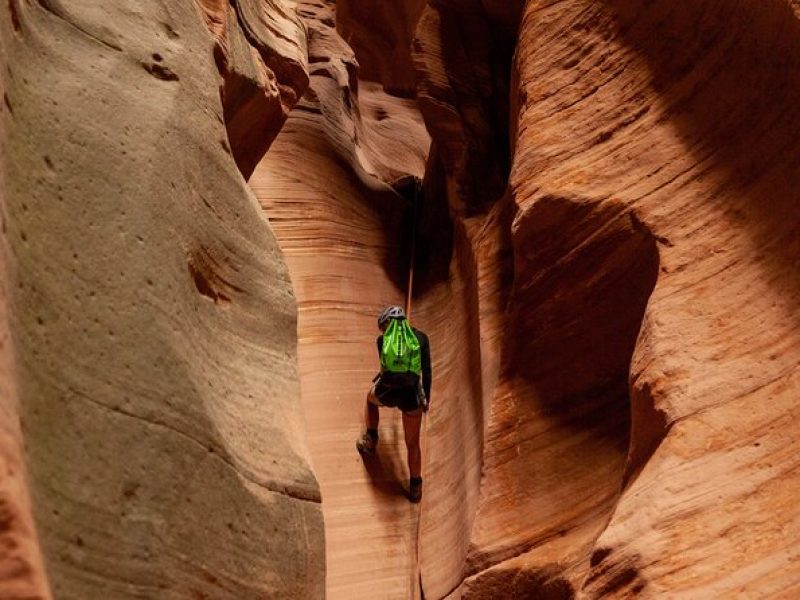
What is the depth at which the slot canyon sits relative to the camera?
370 centimetres

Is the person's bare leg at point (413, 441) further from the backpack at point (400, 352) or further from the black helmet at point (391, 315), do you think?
the black helmet at point (391, 315)

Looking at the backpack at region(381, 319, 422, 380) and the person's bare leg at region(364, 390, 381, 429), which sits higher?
the backpack at region(381, 319, 422, 380)

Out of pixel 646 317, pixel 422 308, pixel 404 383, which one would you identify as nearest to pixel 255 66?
pixel 404 383

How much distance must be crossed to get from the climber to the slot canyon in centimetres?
24

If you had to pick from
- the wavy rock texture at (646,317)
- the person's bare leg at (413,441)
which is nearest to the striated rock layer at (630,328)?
the wavy rock texture at (646,317)

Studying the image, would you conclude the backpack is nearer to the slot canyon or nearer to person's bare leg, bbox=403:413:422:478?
person's bare leg, bbox=403:413:422:478

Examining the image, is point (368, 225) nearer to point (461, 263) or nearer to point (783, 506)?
point (461, 263)

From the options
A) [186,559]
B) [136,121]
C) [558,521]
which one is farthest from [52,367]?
[558,521]

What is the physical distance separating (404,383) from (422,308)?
199 cm

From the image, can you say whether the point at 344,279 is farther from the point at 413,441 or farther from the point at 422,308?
the point at 413,441

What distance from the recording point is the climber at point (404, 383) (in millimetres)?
8062

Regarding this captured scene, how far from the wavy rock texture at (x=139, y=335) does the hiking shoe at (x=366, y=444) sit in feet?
11.3

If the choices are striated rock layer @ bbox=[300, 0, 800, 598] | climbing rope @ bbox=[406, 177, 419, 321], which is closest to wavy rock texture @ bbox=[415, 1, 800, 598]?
striated rock layer @ bbox=[300, 0, 800, 598]

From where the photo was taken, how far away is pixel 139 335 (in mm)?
3943
